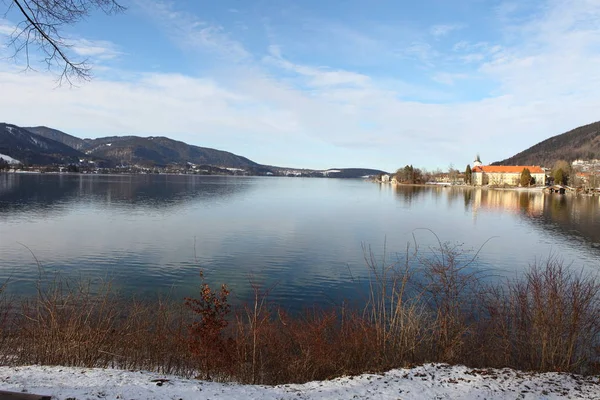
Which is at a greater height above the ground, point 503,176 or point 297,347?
point 503,176

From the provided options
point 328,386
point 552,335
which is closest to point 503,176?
point 552,335

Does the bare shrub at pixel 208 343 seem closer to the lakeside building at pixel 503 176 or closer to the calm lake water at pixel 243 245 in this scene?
the calm lake water at pixel 243 245

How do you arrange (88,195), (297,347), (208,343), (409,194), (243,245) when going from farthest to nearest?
(409,194) < (88,195) < (243,245) < (297,347) < (208,343)

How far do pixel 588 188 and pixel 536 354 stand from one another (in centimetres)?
14312

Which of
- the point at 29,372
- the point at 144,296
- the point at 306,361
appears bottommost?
the point at 144,296

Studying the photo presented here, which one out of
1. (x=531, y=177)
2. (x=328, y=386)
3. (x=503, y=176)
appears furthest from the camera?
(x=503, y=176)

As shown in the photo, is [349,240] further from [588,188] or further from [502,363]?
[588,188]

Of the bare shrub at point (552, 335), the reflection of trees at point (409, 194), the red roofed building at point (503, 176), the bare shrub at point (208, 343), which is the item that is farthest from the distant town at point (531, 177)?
the bare shrub at point (208, 343)

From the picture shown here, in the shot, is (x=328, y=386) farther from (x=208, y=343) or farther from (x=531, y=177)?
(x=531, y=177)

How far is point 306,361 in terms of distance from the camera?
8.20m

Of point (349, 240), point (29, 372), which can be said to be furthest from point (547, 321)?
point (349, 240)

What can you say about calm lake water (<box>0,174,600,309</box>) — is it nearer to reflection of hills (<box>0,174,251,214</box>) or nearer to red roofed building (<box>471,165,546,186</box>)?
reflection of hills (<box>0,174,251,214</box>)

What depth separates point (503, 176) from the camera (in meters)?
169

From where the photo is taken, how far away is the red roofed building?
165m
